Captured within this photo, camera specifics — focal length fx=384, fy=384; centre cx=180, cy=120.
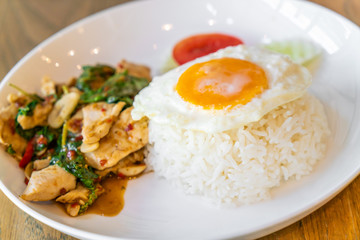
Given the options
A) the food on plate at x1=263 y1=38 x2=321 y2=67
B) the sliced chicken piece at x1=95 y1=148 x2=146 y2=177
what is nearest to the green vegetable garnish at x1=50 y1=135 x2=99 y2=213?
the sliced chicken piece at x1=95 y1=148 x2=146 y2=177

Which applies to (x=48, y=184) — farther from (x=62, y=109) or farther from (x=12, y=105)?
(x=12, y=105)

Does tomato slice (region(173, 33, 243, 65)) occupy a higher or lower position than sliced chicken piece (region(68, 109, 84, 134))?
lower

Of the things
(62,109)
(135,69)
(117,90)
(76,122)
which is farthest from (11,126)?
(135,69)

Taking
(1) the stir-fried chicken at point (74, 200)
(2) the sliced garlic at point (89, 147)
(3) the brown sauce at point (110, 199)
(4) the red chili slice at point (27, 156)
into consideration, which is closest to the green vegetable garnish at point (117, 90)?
(2) the sliced garlic at point (89, 147)

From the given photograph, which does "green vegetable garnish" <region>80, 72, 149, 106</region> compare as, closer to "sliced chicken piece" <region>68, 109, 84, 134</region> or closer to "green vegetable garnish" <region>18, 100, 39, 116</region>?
"sliced chicken piece" <region>68, 109, 84, 134</region>

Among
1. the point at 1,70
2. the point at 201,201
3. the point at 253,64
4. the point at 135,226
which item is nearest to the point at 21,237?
the point at 135,226

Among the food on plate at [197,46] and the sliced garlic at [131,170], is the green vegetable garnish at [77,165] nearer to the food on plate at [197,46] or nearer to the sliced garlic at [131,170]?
the sliced garlic at [131,170]
